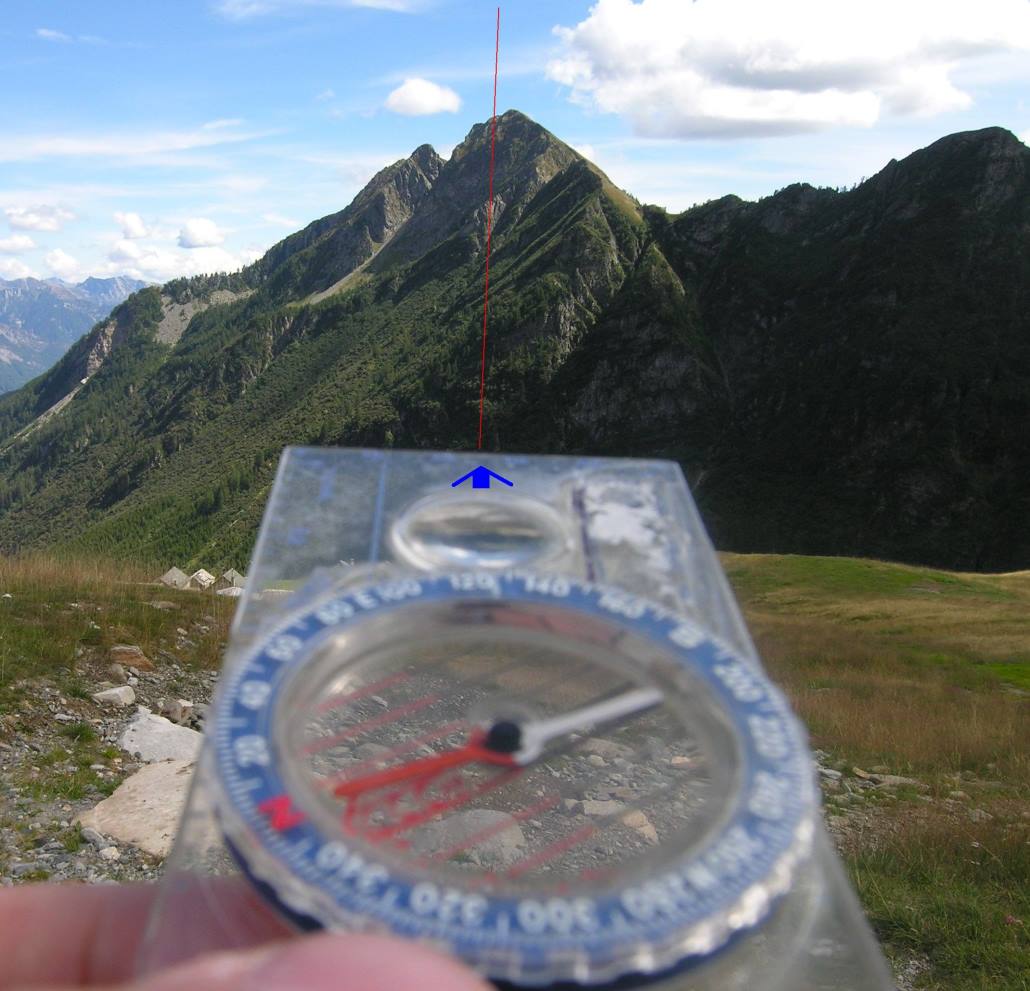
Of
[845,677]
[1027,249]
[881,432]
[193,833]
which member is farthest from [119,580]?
[1027,249]

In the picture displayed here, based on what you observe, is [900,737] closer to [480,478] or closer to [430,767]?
[480,478]

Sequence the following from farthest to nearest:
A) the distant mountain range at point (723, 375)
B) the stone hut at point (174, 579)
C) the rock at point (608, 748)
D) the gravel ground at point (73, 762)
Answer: the distant mountain range at point (723, 375) → the stone hut at point (174, 579) → the gravel ground at point (73, 762) → the rock at point (608, 748)

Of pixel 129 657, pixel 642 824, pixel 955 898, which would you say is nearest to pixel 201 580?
pixel 129 657

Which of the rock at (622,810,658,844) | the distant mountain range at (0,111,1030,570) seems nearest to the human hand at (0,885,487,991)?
the rock at (622,810,658,844)

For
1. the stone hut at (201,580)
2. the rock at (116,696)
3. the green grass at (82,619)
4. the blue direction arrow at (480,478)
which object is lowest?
the stone hut at (201,580)

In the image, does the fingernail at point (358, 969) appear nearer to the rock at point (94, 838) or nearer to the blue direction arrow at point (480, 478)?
the blue direction arrow at point (480, 478)

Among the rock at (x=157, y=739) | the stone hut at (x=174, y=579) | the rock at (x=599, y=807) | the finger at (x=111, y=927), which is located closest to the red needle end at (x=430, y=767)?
the finger at (x=111, y=927)

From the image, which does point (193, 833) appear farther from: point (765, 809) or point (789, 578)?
point (789, 578)
